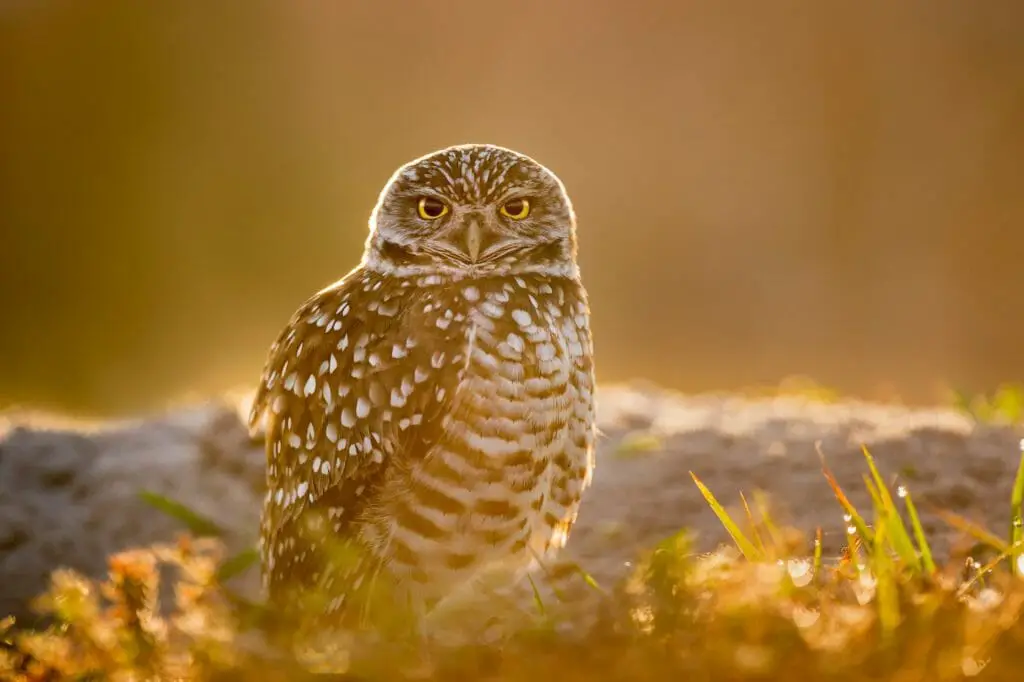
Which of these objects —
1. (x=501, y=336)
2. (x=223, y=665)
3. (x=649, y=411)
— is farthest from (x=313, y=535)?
(x=649, y=411)

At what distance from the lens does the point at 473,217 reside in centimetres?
264

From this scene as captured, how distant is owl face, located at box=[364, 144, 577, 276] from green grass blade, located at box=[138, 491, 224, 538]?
3.30 ft

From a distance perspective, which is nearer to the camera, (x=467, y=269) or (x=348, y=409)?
(x=348, y=409)

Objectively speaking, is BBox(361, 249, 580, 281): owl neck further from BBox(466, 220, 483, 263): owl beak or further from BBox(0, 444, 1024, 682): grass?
BBox(0, 444, 1024, 682): grass

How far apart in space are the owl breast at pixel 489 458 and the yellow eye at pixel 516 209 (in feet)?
0.72

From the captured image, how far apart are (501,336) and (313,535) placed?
2.06ft

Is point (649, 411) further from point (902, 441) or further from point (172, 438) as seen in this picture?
point (172, 438)

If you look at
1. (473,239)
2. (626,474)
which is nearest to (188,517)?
(473,239)

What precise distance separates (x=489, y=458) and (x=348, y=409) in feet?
1.23

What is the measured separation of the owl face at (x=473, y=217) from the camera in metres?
2.65

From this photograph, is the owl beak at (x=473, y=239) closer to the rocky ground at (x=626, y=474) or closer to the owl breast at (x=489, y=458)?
the owl breast at (x=489, y=458)

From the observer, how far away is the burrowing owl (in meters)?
2.41

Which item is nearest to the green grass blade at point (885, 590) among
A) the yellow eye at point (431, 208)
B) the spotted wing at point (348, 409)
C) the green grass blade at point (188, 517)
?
the spotted wing at point (348, 409)

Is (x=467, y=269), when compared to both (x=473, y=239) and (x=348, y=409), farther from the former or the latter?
(x=348, y=409)
